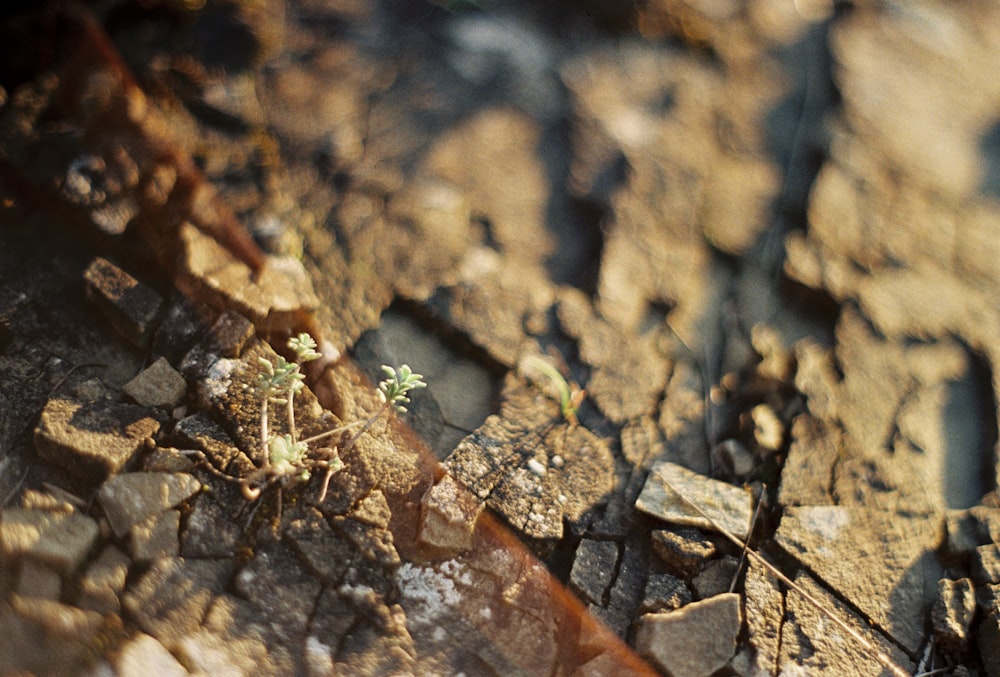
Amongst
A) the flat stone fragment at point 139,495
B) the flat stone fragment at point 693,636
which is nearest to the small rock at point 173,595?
the flat stone fragment at point 139,495

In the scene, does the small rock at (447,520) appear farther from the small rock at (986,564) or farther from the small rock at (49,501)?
the small rock at (986,564)

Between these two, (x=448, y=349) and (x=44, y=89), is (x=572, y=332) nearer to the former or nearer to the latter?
(x=448, y=349)

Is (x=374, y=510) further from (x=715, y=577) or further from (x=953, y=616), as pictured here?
(x=953, y=616)

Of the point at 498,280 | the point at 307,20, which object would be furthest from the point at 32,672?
the point at 307,20

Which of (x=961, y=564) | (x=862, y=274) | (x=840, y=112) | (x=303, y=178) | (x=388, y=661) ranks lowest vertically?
(x=388, y=661)

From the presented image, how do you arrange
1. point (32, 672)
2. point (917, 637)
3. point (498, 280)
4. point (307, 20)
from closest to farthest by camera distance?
point (32, 672) → point (917, 637) → point (498, 280) → point (307, 20)

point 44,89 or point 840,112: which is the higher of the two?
point 840,112
